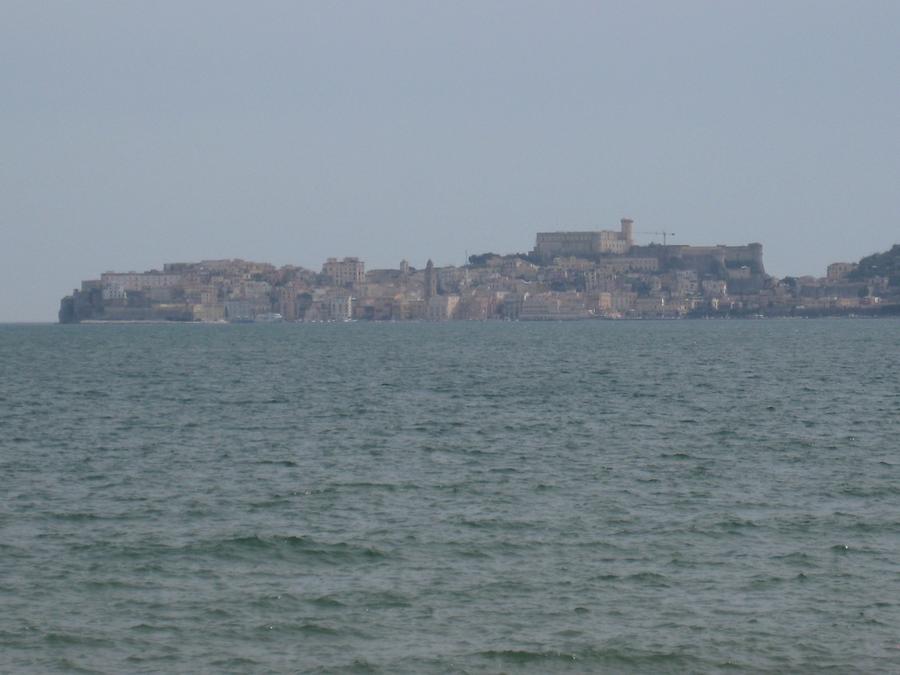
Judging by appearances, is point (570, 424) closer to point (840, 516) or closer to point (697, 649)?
point (840, 516)

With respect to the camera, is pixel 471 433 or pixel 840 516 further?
pixel 471 433

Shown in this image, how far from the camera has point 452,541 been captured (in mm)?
17625

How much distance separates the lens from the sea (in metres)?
13.3

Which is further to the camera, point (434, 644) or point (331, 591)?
point (331, 591)

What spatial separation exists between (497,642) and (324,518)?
244 inches

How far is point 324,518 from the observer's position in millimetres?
19266

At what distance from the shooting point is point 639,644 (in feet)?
43.8

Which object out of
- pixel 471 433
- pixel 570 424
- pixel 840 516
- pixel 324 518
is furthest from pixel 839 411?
pixel 324 518

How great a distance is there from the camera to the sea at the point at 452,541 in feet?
43.8

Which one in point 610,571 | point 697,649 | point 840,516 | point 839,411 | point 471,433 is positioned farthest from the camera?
point 839,411

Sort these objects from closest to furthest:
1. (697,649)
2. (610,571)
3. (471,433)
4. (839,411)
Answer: (697,649)
(610,571)
(471,433)
(839,411)

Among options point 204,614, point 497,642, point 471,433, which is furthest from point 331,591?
point 471,433

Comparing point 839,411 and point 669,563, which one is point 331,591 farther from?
point 839,411

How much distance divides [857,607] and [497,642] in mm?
3645
